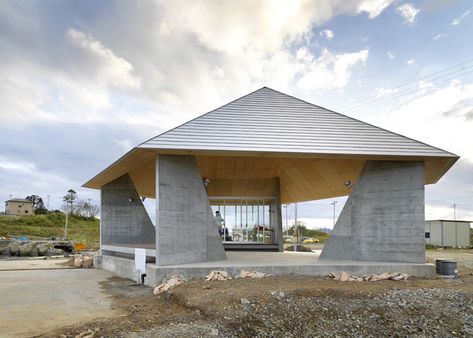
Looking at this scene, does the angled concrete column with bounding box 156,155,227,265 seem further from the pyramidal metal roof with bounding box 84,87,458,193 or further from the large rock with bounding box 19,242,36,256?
the large rock with bounding box 19,242,36,256

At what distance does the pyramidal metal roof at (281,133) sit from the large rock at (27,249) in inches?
1106

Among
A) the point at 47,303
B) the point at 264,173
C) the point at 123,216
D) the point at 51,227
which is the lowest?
the point at 51,227

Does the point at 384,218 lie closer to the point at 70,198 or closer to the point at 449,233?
the point at 449,233

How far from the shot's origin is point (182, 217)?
12.0m

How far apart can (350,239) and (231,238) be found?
9.98m

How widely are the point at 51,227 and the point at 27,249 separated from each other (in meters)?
31.6

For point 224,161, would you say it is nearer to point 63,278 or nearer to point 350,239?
point 350,239

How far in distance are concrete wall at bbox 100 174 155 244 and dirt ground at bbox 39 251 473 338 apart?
9.88 metres

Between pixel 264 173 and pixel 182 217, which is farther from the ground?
pixel 264 173

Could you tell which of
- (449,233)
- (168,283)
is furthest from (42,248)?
(449,233)

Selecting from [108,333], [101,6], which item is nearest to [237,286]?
[108,333]

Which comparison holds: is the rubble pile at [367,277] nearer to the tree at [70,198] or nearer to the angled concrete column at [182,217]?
the angled concrete column at [182,217]

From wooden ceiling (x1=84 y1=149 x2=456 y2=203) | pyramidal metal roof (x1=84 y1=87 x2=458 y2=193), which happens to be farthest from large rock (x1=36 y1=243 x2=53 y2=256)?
pyramidal metal roof (x1=84 y1=87 x2=458 y2=193)

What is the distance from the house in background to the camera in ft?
290
